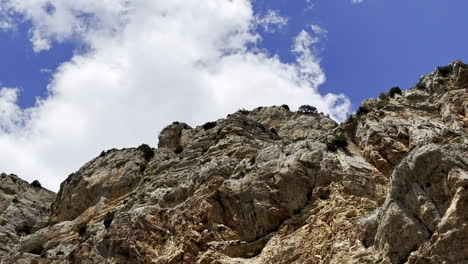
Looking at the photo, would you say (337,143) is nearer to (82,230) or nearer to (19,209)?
(82,230)

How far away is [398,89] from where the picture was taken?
4584cm

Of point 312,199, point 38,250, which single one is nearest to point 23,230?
point 38,250

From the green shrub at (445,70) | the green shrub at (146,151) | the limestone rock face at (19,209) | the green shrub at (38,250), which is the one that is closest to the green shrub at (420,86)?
the green shrub at (445,70)

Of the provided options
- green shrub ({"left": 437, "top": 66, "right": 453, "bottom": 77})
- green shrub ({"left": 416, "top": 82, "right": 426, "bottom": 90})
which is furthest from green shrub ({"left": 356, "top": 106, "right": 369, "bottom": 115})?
green shrub ({"left": 437, "top": 66, "right": 453, "bottom": 77})

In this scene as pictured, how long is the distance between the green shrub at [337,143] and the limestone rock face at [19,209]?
36.7 meters

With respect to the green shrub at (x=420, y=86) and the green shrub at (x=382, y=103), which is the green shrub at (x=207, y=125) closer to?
the green shrub at (x=382, y=103)

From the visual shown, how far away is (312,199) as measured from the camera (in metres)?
36.3

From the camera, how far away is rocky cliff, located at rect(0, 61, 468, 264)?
25453 millimetres

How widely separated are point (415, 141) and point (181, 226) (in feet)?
56.0

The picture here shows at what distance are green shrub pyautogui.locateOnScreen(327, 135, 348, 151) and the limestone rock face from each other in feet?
120

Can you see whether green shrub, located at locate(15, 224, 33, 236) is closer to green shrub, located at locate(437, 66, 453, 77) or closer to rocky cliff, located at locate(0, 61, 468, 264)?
rocky cliff, located at locate(0, 61, 468, 264)

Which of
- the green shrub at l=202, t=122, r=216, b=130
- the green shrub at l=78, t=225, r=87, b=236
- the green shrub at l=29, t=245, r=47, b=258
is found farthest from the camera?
the green shrub at l=202, t=122, r=216, b=130

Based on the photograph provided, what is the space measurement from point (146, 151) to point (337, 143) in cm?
3036

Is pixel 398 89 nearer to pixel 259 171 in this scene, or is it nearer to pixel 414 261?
pixel 259 171
